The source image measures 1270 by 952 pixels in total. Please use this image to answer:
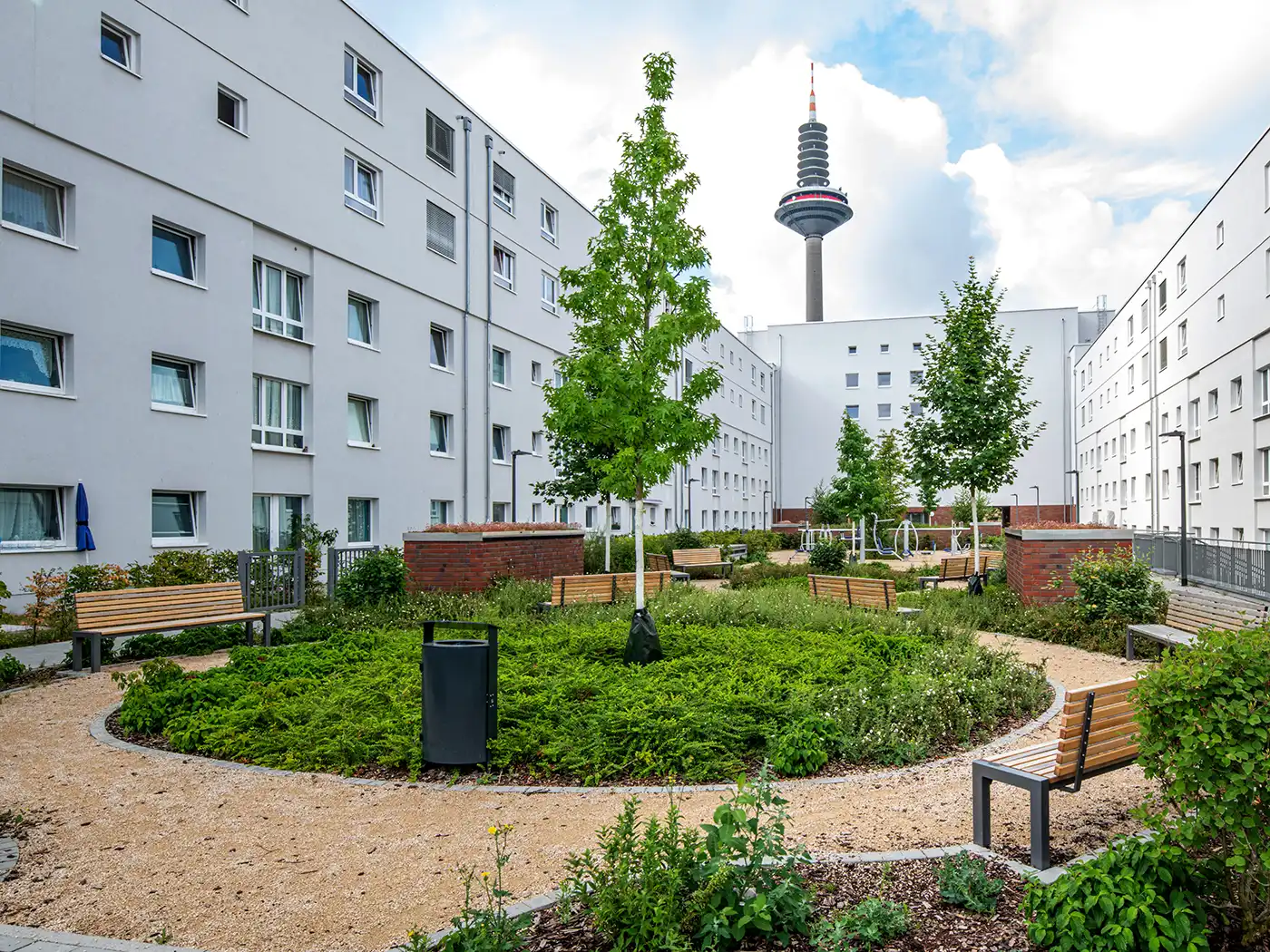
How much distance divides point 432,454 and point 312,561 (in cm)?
818

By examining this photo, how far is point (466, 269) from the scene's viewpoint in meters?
28.3

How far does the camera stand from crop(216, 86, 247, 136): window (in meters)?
19.0

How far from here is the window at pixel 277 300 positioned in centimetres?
2017

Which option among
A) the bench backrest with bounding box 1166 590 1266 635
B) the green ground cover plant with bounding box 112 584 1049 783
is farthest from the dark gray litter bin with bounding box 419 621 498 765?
the bench backrest with bounding box 1166 590 1266 635

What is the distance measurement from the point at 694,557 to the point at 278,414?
12.7 m

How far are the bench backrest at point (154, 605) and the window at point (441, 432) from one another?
14.6 meters

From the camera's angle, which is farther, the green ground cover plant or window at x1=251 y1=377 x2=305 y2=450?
window at x1=251 y1=377 x2=305 y2=450

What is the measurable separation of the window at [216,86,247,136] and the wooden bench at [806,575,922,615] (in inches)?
622

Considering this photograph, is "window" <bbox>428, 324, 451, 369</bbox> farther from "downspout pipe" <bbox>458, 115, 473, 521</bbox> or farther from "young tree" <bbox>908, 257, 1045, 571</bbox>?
"young tree" <bbox>908, 257, 1045, 571</bbox>

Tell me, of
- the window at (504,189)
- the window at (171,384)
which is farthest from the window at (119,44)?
the window at (504,189)

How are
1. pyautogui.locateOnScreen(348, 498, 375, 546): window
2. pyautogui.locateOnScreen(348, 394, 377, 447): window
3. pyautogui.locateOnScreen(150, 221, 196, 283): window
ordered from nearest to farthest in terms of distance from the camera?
1. pyautogui.locateOnScreen(150, 221, 196, 283): window
2. pyautogui.locateOnScreen(348, 498, 375, 546): window
3. pyautogui.locateOnScreen(348, 394, 377, 447): window

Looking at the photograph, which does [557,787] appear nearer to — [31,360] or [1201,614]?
[1201,614]

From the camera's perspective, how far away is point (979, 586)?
56.8ft

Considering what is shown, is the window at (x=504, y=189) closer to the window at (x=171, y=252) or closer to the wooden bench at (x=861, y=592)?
the window at (x=171, y=252)
